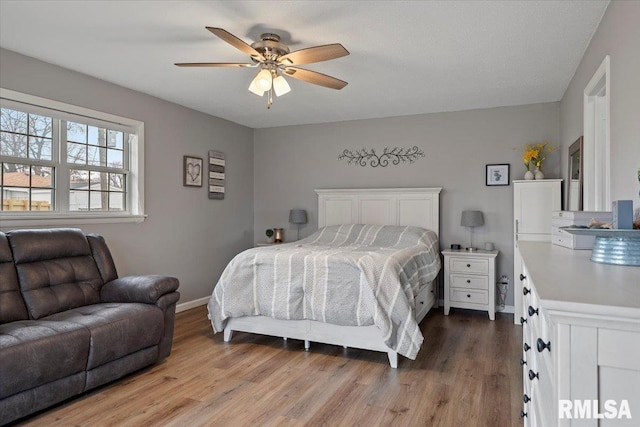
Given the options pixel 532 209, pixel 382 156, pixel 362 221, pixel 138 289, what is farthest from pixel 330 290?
pixel 382 156

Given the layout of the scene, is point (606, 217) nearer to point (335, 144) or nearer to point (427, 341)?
point (427, 341)

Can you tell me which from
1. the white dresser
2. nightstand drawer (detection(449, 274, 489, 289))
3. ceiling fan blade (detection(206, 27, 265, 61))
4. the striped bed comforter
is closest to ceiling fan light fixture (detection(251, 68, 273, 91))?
ceiling fan blade (detection(206, 27, 265, 61))

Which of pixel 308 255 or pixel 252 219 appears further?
pixel 252 219

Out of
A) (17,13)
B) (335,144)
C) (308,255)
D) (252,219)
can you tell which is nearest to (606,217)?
(308,255)

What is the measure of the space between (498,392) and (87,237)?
3.33m

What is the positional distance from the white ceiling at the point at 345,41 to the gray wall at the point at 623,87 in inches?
7.9

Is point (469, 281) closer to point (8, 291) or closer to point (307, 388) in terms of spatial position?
point (307, 388)

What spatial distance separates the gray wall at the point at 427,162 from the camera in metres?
4.68

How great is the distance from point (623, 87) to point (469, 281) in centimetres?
284

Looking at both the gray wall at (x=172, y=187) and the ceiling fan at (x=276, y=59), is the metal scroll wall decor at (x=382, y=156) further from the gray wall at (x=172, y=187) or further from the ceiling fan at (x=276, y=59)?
the ceiling fan at (x=276, y=59)

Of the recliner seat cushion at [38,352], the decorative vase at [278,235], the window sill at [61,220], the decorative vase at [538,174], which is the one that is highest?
the decorative vase at [538,174]

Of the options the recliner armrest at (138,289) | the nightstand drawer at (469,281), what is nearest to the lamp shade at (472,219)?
the nightstand drawer at (469,281)

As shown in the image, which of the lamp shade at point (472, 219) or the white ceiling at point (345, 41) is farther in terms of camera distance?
the lamp shade at point (472, 219)

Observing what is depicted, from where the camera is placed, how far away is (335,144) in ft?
18.4
